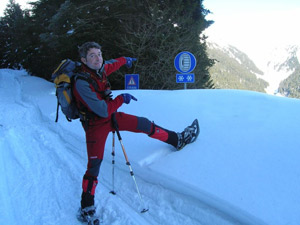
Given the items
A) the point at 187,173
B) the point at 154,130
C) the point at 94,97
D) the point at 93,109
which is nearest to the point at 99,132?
the point at 93,109

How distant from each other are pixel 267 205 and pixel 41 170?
3.47m

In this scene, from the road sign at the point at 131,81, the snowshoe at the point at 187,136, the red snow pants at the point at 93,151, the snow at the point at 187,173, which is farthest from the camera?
the road sign at the point at 131,81

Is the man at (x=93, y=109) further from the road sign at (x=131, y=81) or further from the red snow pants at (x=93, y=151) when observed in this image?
the road sign at (x=131, y=81)

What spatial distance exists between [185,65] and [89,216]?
502 cm

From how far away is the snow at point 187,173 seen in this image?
8.26ft

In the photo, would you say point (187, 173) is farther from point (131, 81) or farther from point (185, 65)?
point (131, 81)

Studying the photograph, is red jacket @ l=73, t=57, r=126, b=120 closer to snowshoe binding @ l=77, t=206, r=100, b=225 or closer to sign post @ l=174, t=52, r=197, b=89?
snowshoe binding @ l=77, t=206, r=100, b=225

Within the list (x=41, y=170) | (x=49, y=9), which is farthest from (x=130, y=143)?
(x=49, y=9)

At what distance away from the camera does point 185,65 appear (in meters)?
6.57

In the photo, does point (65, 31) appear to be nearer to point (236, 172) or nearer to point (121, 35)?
point (121, 35)

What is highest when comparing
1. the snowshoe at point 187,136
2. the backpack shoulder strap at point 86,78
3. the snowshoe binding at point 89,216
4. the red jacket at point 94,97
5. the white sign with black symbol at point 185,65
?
the white sign with black symbol at point 185,65

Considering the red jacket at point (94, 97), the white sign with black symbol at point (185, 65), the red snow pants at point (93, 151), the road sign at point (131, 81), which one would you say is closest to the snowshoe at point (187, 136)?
the red snow pants at point (93, 151)

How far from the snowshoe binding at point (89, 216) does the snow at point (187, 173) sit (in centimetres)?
13

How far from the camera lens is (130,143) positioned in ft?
14.5
